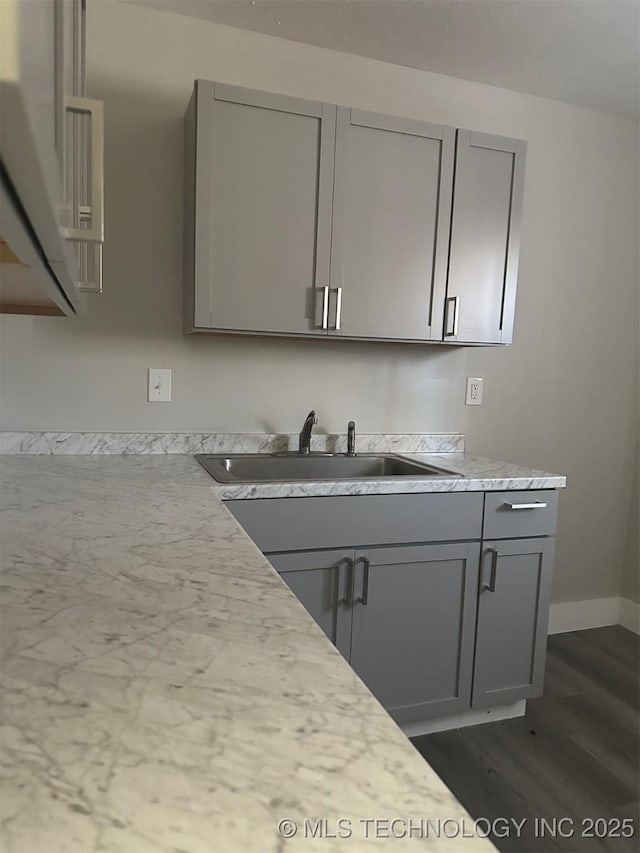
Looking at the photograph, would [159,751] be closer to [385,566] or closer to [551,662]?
[385,566]

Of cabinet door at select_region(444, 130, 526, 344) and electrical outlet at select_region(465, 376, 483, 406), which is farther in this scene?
electrical outlet at select_region(465, 376, 483, 406)

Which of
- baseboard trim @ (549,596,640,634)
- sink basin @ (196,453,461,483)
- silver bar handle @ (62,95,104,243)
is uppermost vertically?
silver bar handle @ (62,95,104,243)

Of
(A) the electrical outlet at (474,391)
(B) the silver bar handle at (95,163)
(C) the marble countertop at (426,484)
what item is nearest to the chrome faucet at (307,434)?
(C) the marble countertop at (426,484)

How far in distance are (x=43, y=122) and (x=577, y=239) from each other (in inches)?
117

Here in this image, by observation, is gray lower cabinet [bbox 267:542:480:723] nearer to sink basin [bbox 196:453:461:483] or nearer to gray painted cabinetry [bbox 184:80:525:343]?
sink basin [bbox 196:453:461:483]

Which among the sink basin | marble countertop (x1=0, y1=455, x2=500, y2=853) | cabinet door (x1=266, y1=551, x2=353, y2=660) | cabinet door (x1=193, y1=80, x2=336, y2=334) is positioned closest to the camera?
marble countertop (x1=0, y1=455, x2=500, y2=853)

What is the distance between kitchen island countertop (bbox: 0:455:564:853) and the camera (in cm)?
41

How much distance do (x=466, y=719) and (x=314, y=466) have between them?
3.50 ft

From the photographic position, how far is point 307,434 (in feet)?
7.58

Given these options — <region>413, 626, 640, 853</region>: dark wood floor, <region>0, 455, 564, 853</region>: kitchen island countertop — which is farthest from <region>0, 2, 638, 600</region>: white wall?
<region>0, 455, 564, 853</region>: kitchen island countertop

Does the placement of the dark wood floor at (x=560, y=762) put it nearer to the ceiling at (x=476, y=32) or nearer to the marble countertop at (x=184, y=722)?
the marble countertop at (x=184, y=722)

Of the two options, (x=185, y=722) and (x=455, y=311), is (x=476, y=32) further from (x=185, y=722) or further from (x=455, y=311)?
(x=185, y=722)

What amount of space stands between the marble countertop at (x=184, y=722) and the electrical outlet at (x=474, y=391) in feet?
6.46

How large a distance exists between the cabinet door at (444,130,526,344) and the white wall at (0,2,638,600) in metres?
0.36
